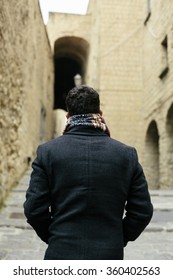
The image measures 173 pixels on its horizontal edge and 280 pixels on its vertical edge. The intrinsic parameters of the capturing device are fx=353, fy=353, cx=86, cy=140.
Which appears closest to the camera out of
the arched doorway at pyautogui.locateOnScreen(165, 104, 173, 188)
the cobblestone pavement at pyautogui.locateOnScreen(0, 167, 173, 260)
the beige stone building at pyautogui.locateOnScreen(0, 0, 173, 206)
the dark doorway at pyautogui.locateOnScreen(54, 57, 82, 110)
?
the cobblestone pavement at pyautogui.locateOnScreen(0, 167, 173, 260)

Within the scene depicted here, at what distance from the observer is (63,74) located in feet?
71.5

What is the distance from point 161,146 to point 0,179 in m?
5.47

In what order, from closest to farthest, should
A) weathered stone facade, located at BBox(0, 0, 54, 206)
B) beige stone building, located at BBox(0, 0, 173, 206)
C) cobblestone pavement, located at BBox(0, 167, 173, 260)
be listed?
cobblestone pavement, located at BBox(0, 167, 173, 260)
weathered stone facade, located at BBox(0, 0, 54, 206)
beige stone building, located at BBox(0, 0, 173, 206)

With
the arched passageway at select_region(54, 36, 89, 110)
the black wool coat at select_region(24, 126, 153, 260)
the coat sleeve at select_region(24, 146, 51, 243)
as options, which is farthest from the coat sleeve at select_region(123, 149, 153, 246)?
the arched passageway at select_region(54, 36, 89, 110)

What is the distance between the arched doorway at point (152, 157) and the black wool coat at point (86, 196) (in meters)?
9.58

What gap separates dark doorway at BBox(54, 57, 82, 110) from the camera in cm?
1938

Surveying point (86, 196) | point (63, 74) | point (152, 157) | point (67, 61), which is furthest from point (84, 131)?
point (63, 74)

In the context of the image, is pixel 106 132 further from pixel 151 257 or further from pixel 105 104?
pixel 105 104

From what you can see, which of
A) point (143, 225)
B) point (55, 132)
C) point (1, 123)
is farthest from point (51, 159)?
point (55, 132)

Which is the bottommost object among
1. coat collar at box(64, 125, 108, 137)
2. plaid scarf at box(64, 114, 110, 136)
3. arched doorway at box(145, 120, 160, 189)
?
arched doorway at box(145, 120, 160, 189)

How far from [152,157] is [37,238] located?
25.5 ft

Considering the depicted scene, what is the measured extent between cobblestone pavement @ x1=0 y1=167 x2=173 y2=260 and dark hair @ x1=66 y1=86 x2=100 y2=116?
219 centimetres

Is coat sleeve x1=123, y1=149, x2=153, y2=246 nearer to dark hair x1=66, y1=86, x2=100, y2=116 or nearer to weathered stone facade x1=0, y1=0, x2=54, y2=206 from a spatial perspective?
dark hair x1=66, y1=86, x2=100, y2=116
